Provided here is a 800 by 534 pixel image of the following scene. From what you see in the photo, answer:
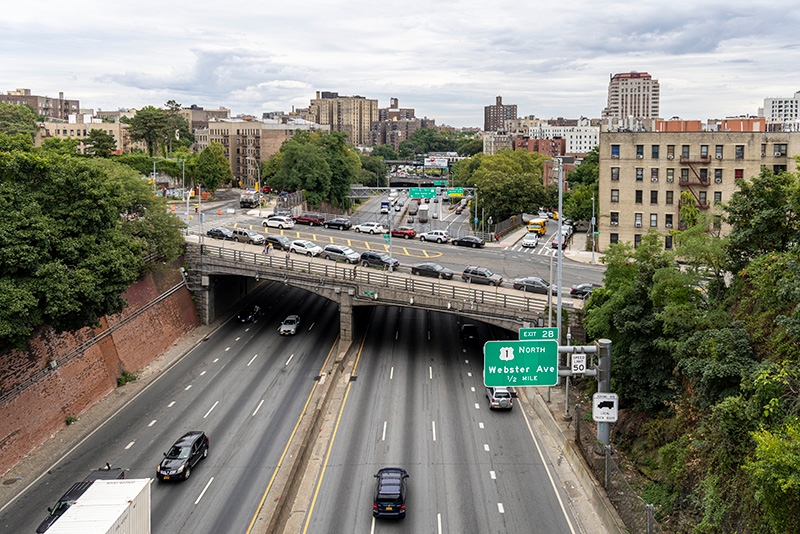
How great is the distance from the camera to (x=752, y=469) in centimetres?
2094

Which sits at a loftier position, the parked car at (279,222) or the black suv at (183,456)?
the parked car at (279,222)

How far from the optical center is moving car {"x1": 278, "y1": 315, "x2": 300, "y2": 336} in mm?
57781

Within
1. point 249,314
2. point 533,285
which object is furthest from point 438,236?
point 533,285

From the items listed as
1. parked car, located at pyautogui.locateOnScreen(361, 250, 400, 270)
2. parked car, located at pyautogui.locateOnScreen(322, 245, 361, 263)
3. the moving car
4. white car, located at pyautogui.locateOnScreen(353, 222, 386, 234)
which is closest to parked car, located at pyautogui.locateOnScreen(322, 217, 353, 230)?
white car, located at pyautogui.locateOnScreen(353, 222, 386, 234)

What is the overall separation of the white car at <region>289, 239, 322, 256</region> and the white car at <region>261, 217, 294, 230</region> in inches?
580

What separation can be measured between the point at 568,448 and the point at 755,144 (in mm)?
48583

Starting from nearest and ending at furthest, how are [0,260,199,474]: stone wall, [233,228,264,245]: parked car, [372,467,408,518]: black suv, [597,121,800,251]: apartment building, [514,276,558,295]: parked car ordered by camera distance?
[372,467,408,518]: black suv < [0,260,199,474]: stone wall < [514,276,558,295]: parked car < [597,121,800,251]: apartment building < [233,228,264,245]: parked car

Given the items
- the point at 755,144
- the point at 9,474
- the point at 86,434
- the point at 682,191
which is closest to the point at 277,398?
the point at 86,434

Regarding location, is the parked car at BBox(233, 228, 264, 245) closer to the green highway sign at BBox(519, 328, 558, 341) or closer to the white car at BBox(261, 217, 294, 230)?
the white car at BBox(261, 217, 294, 230)

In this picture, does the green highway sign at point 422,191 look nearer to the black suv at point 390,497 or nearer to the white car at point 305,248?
the white car at point 305,248

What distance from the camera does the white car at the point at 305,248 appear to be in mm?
66750

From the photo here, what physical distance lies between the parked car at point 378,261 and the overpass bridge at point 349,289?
102 cm

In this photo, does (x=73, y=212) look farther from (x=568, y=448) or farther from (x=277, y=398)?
(x=568, y=448)

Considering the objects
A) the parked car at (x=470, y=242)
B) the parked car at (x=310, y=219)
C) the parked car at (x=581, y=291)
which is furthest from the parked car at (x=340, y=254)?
the parked car at (x=310, y=219)
